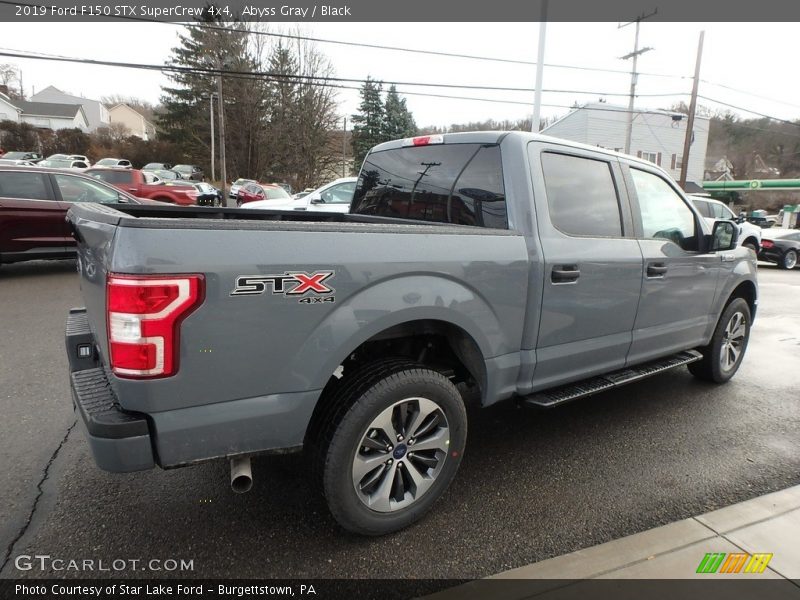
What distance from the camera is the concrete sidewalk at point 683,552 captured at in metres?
2.17

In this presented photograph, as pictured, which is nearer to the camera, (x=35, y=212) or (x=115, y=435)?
(x=115, y=435)

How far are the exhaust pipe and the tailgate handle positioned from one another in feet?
9.38

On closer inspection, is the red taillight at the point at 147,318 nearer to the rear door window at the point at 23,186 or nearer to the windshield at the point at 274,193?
the rear door window at the point at 23,186

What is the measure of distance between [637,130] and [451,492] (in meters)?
44.1

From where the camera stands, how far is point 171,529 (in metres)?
2.40

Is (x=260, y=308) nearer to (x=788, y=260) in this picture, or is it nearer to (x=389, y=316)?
(x=389, y=316)

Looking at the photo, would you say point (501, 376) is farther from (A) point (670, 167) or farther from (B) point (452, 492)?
(A) point (670, 167)

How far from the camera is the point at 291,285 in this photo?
6.27 ft

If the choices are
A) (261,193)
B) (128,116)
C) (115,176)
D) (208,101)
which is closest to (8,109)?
(128,116)

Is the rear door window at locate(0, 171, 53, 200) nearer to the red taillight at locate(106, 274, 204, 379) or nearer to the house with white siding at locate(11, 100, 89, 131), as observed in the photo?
the red taillight at locate(106, 274, 204, 379)

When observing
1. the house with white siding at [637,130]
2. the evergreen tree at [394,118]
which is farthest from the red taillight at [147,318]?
the evergreen tree at [394,118]

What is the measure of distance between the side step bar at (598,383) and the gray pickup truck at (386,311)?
0.02 m

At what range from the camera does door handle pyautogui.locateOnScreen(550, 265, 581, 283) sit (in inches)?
110

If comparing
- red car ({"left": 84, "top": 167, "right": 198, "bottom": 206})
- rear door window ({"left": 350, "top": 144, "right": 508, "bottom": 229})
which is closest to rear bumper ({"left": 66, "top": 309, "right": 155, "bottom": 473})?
rear door window ({"left": 350, "top": 144, "right": 508, "bottom": 229})
